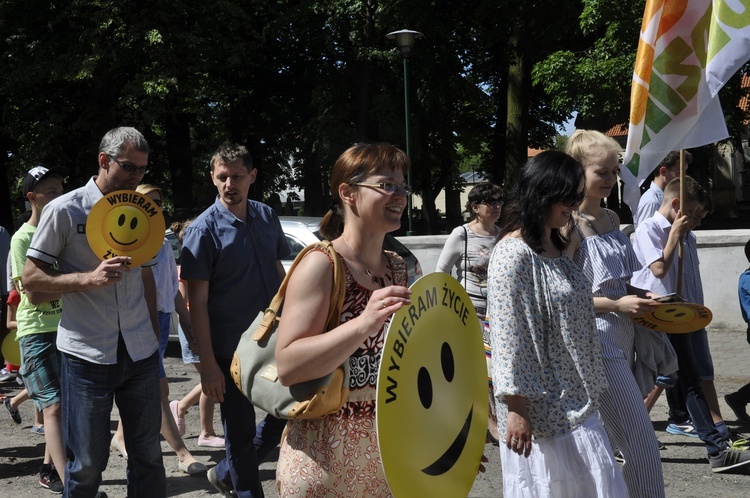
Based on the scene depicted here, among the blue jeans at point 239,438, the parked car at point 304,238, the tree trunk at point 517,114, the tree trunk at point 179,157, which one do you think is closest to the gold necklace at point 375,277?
the blue jeans at point 239,438

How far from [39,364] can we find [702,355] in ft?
14.9

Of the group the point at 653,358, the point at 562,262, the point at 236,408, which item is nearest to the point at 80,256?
the point at 236,408

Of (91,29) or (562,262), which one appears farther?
(91,29)

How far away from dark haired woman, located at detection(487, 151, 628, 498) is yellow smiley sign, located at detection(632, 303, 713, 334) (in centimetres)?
86

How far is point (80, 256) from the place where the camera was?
4.22 meters

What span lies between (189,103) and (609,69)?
441 inches

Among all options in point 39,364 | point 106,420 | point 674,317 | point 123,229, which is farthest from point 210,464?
point 674,317

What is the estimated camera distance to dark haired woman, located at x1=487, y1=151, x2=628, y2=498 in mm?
3234

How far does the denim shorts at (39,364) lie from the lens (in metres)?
5.73

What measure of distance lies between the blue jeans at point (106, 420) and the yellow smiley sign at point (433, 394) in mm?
1976

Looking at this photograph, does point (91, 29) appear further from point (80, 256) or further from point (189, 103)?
point (80, 256)

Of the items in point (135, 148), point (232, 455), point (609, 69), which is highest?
point (609, 69)

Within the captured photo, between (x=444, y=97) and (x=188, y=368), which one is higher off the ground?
(x=444, y=97)

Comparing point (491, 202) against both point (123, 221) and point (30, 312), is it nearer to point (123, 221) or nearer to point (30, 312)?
point (30, 312)
